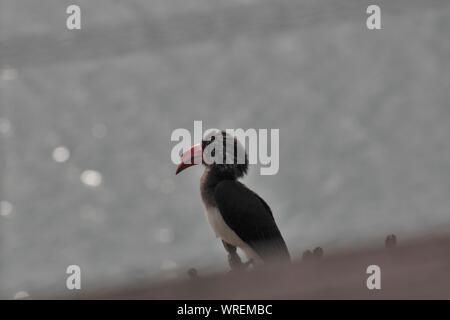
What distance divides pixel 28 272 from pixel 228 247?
14.2 ft

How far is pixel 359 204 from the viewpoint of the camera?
8648 millimetres

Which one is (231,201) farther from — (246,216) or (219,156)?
(219,156)

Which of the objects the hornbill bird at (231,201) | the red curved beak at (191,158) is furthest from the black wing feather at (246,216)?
the red curved beak at (191,158)

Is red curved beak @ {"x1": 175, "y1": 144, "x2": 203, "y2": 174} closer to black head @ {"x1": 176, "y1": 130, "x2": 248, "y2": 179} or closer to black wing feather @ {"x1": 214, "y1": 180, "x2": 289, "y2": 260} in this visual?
black head @ {"x1": 176, "y1": 130, "x2": 248, "y2": 179}

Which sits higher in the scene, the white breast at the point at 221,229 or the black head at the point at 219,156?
the black head at the point at 219,156

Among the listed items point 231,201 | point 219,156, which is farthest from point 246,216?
point 219,156

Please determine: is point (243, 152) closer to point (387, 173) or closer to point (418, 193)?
point (418, 193)

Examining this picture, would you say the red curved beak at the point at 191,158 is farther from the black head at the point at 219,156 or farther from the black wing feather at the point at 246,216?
the black wing feather at the point at 246,216

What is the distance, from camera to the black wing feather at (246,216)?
5.70 metres

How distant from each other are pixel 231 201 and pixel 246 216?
153mm

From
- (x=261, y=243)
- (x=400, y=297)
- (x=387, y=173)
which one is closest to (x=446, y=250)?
(x=400, y=297)

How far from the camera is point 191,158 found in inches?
233

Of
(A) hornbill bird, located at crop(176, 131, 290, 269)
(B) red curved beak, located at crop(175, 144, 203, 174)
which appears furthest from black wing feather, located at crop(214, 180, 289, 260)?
(B) red curved beak, located at crop(175, 144, 203, 174)

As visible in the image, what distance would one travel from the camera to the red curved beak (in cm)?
586
